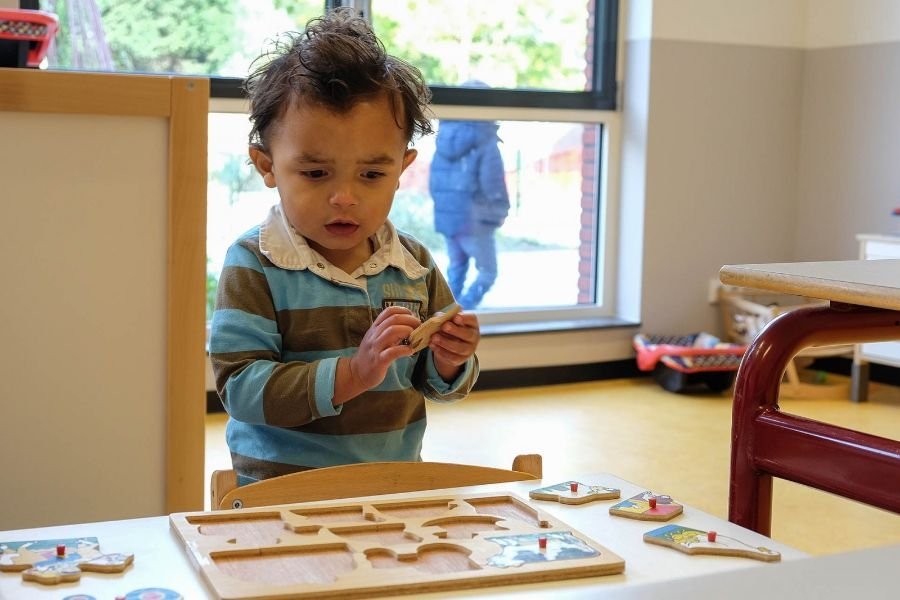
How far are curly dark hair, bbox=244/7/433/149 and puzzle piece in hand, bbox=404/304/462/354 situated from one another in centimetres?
31

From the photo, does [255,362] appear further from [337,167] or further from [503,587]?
[503,587]

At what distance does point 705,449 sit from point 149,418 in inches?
83.6

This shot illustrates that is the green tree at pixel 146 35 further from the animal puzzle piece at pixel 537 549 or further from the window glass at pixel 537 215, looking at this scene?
the animal puzzle piece at pixel 537 549

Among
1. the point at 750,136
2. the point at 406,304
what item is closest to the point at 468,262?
the point at 750,136

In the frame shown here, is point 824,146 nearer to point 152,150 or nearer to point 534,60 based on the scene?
point 534,60

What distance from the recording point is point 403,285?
1444 millimetres

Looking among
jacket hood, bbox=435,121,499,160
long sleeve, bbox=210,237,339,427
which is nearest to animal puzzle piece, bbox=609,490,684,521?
long sleeve, bbox=210,237,339,427

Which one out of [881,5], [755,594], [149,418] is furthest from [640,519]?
[881,5]

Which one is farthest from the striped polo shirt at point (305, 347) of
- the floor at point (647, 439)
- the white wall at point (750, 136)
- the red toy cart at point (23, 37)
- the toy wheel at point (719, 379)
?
the white wall at point (750, 136)

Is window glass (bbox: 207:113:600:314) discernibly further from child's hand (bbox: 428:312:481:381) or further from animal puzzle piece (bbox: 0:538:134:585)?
animal puzzle piece (bbox: 0:538:134:585)

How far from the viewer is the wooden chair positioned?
102 centimetres

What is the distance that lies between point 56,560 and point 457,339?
1.68 feet

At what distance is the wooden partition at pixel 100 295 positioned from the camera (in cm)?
154

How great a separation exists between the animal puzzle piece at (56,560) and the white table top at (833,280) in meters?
0.78
